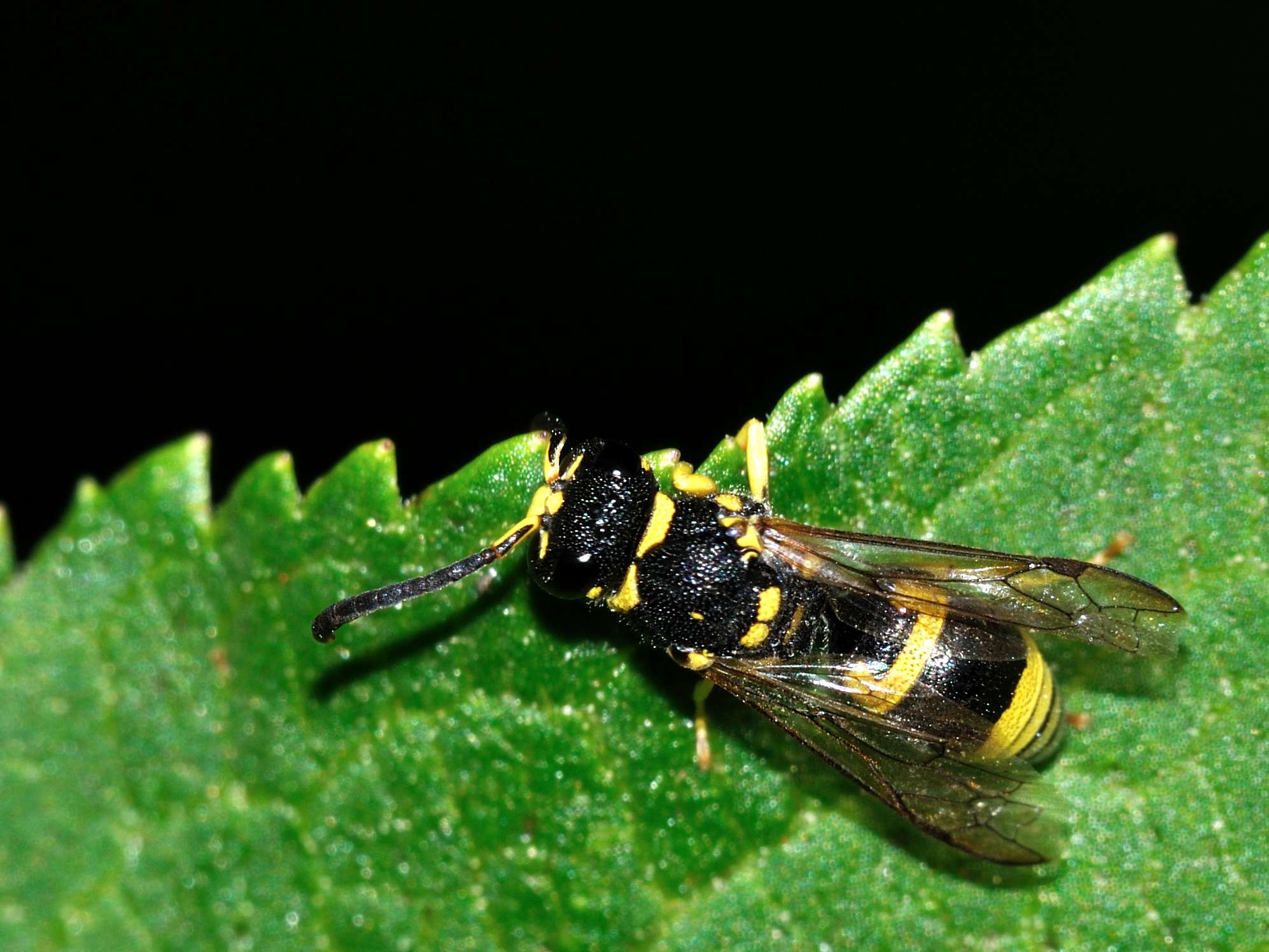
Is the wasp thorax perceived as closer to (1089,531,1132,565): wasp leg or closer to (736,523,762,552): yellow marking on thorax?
(736,523,762,552): yellow marking on thorax

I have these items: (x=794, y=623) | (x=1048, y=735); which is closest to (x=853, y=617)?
(x=794, y=623)

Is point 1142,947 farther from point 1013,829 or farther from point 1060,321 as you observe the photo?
point 1060,321

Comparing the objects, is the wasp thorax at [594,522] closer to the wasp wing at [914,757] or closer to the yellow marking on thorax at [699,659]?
the yellow marking on thorax at [699,659]

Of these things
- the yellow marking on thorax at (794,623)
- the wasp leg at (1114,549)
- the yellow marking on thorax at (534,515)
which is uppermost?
the yellow marking on thorax at (534,515)

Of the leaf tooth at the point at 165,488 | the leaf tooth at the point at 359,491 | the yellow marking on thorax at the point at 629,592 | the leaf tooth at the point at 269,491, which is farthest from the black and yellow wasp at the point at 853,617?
the leaf tooth at the point at 165,488

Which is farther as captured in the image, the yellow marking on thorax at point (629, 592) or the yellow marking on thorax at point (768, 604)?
the yellow marking on thorax at point (768, 604)

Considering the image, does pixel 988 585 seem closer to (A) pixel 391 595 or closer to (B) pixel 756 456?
(B) pixel 756 456

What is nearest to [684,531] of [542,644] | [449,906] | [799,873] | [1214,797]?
[542,644]
